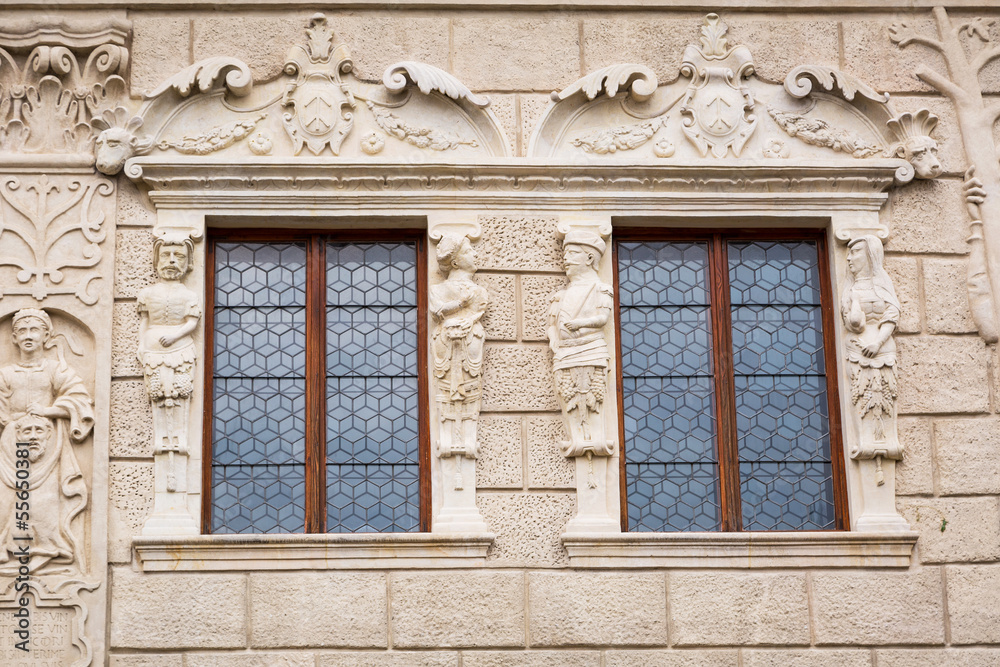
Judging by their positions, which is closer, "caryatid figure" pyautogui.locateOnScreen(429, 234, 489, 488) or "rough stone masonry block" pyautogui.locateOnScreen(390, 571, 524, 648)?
"rough stone masonry block" pyautogui.locateOnScreen(390, 571, 524, 648)

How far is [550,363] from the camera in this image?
10.1 metres

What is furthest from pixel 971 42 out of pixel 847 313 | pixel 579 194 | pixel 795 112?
pixel 579 194

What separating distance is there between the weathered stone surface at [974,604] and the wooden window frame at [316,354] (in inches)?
128

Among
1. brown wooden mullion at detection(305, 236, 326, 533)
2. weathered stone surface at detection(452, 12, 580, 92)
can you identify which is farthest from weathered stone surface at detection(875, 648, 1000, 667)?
weathered stone surface at detection(452, 12, 580, 92)

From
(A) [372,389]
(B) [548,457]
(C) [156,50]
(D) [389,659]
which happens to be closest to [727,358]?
(B) [548,457]

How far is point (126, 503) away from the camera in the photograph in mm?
9719

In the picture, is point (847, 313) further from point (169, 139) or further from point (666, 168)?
point (169, 139)

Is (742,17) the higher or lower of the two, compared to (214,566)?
higher

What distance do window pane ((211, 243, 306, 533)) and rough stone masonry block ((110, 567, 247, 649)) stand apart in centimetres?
46

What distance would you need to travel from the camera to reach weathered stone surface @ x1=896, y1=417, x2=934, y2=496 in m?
9.98

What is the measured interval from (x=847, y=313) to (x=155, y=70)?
4770mm

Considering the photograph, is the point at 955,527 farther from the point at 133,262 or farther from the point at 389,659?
the point at 133,262

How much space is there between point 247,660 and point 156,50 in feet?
13.3

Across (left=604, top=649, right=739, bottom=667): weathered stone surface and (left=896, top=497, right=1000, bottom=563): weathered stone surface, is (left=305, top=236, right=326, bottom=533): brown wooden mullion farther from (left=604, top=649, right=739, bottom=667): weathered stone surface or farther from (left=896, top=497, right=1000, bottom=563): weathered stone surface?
(left=896, top=497, right=1000, bottom=563): weathered stone surface
